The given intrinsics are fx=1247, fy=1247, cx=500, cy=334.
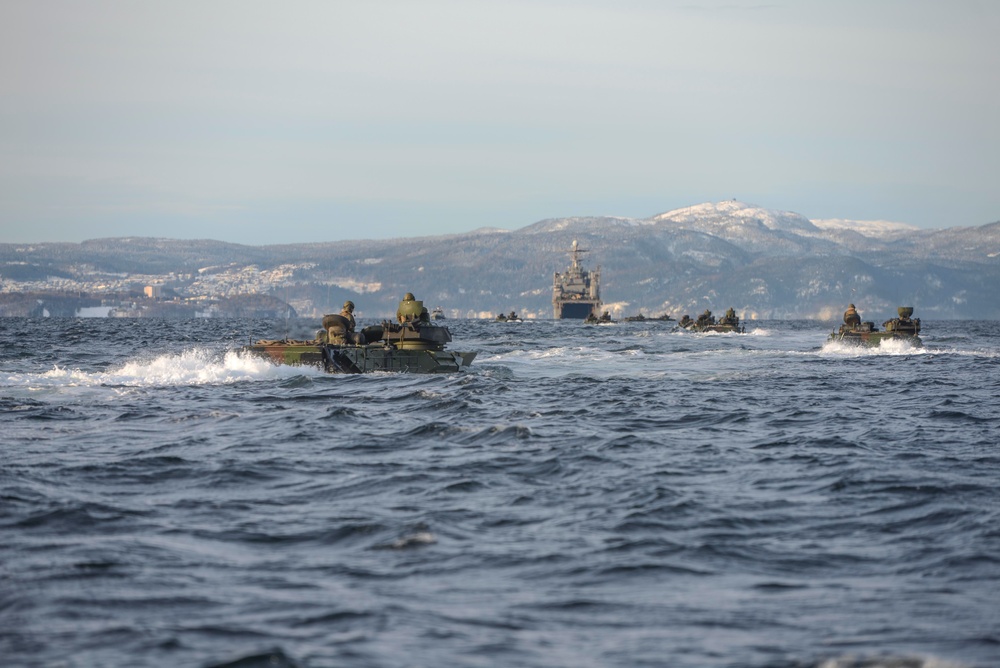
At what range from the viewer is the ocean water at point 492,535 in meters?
11.4

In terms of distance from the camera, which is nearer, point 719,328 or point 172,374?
point 172,374

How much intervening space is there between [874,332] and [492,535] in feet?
203

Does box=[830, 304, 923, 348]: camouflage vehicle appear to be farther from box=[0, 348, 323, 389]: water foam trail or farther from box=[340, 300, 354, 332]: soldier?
box=[0, 348, 323, 389]: water foam trail

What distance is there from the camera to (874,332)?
73.8 metres

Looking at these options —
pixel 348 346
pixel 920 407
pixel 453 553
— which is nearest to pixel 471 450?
pixel 453 553

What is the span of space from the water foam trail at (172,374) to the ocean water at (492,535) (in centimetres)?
577

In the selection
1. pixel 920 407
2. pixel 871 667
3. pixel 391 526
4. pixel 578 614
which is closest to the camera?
pixel 871 667

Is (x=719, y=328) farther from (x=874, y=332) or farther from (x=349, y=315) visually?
(x=349, y=315)

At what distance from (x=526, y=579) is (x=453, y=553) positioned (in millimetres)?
1476

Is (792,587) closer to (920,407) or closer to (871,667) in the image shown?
(871,667)

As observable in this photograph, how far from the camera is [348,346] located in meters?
46.1

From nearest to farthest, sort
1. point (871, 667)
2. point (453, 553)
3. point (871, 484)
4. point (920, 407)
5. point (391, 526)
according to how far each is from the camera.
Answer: point (871, 667) < point (453, 553) < point (391, 526) < point (871, 484) < point (920, 407)

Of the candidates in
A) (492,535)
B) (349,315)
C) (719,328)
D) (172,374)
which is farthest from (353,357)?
(719,328)

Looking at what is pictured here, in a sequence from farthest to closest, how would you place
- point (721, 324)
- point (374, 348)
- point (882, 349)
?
1. point (721, 324)
2. point (882, 349)
3. point (374, 348)
